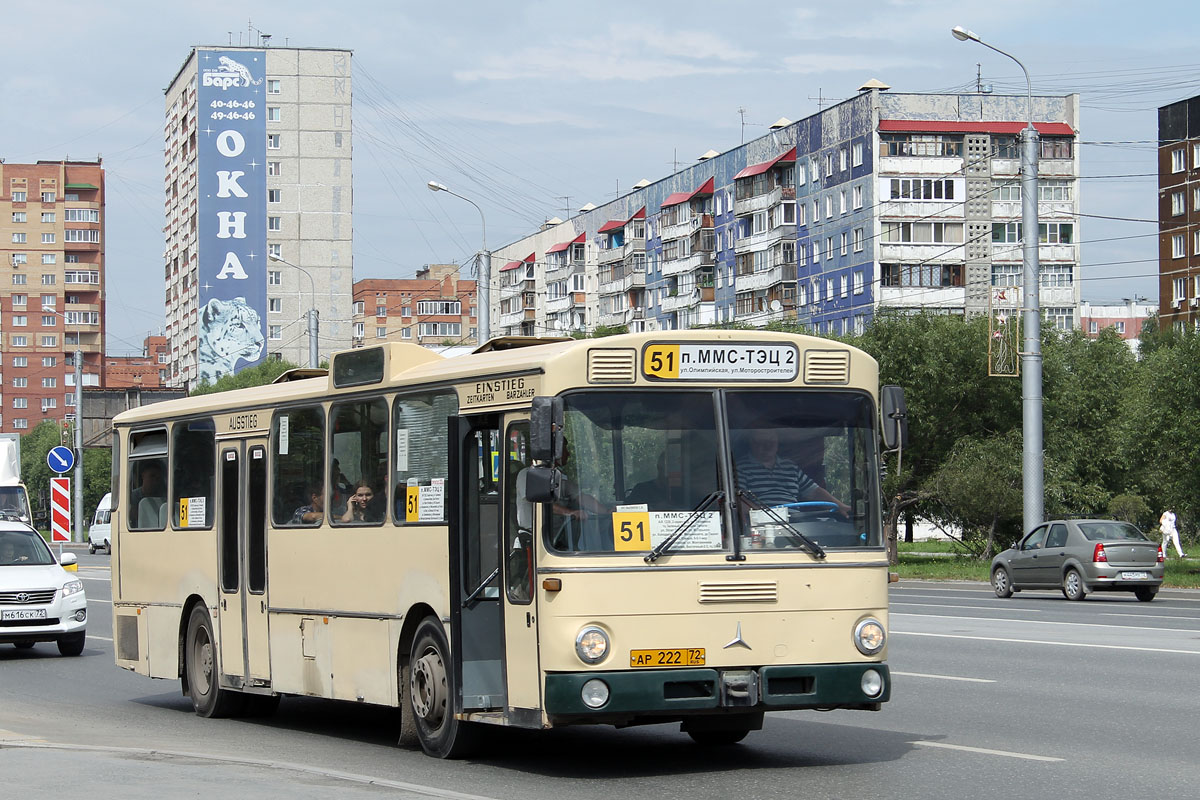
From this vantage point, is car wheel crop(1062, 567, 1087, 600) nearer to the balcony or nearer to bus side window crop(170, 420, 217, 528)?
bus side window crop(170, 420, 217, 528)

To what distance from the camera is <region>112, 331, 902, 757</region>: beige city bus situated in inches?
402

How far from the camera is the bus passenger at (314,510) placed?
1316 centimetres

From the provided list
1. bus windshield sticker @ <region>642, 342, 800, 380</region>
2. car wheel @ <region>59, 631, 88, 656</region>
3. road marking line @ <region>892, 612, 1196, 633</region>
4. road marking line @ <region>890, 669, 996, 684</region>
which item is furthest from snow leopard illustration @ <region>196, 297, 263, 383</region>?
bus windshield sticker @ <region>642, 342, 800, 380</region>

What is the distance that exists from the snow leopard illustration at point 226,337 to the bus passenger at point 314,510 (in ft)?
410

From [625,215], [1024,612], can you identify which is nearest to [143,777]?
[1024,612]

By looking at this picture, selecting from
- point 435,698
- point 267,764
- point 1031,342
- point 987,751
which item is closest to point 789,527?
point 987,751

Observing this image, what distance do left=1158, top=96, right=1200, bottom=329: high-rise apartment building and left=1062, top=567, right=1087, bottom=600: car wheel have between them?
284 ft

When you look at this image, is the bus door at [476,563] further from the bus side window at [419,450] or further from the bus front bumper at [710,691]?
the bus front bumper at [710,691]

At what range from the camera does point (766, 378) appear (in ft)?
35.6

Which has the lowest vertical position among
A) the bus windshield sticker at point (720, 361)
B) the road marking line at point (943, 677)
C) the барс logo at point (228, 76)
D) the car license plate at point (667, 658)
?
the road marking line at point (943, 677)

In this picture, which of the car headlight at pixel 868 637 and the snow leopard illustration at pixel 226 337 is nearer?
the car headlight at pixel 868 637

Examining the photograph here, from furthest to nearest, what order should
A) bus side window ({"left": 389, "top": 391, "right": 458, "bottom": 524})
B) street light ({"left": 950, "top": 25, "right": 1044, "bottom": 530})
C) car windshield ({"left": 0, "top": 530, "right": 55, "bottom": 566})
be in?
A: 1. street light ({"left": 950, "top": 25, "right": 1044, "bottom": 530})
2. car windshield ({"left": 0, "top": 530, "right": 55, "bottom": 566})
3. bus side window ({"left": 389, "top": 391, "right": 458, "bottom": 524})

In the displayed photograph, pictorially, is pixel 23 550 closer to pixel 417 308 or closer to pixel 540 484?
pixel 540 484

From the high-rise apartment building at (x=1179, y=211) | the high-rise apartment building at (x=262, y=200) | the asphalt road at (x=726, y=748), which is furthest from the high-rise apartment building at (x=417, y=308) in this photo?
the asphalt road at (x=726, y=748)
